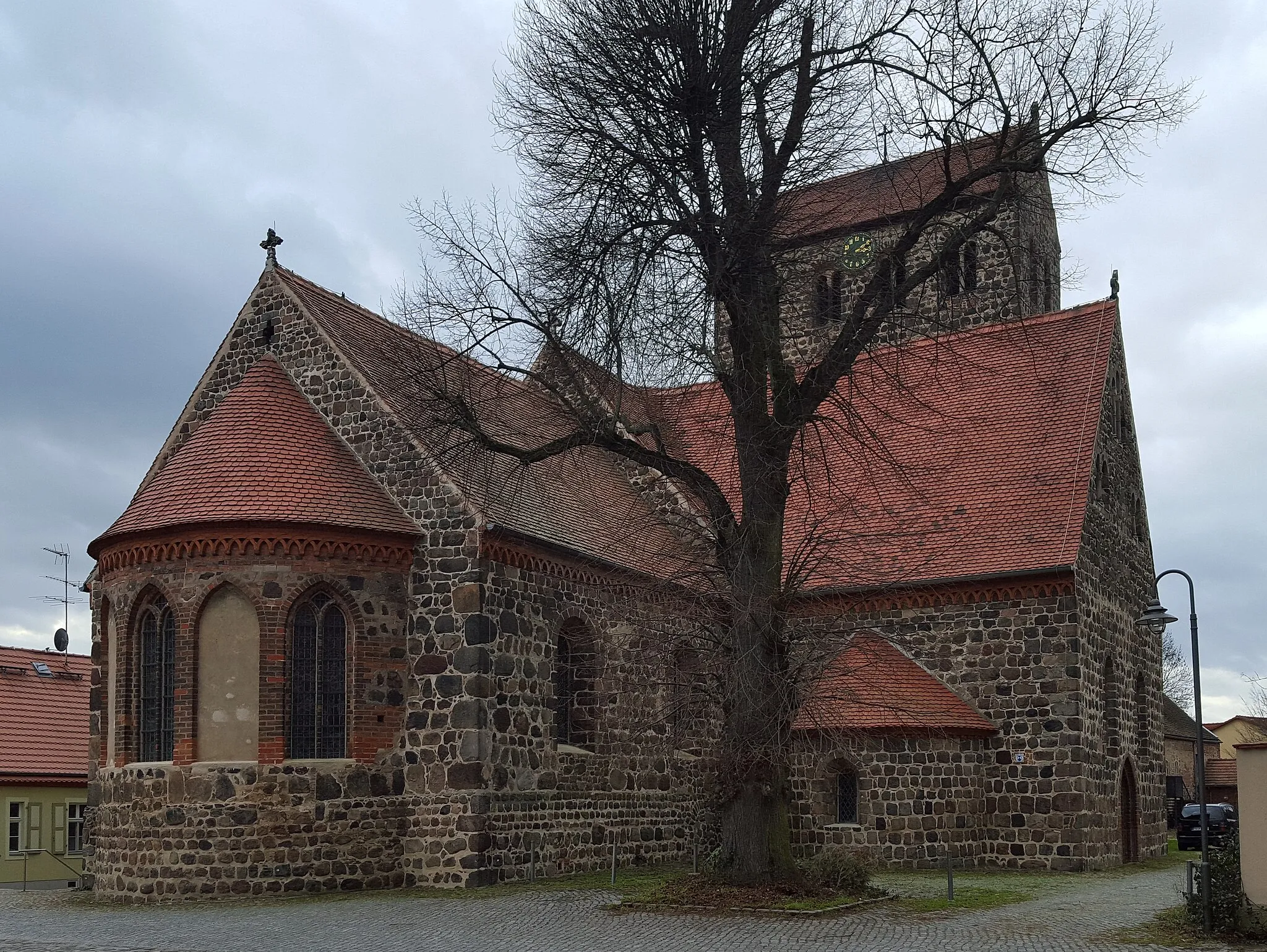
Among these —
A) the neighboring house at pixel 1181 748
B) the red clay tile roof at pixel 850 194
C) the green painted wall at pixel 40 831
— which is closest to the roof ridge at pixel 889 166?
the red clay tile roof at pixel 850 194

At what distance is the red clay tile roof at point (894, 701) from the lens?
2394 cm

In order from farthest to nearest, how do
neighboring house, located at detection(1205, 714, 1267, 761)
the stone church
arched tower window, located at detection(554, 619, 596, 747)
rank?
1. neighboring house, located at detection(1205, 714, 1267, 761)
2. arched tower window, located at detection(554, 619, 596, 747)
3. the stone church

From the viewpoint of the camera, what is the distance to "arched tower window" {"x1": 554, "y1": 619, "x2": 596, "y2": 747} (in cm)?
2412

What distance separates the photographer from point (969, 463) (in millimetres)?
27891

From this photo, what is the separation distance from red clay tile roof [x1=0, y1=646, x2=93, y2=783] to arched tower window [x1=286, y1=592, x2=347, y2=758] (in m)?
13.0

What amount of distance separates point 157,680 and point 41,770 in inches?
465

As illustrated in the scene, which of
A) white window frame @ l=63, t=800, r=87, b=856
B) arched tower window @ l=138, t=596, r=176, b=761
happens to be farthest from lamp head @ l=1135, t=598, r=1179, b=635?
white window frame @ l=63, t=800, r=87, b=856

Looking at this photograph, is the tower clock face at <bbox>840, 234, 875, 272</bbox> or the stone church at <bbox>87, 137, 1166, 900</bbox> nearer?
the tower clock face at <bbox>840, 234, 875, 272</bbox>

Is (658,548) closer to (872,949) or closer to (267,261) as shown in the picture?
(267,261)

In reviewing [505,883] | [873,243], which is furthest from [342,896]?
[873,243]

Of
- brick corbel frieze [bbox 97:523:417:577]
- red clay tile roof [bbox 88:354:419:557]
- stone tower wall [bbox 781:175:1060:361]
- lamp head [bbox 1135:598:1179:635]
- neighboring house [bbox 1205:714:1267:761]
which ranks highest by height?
stone tower wall [bbox 781:175:1060:361]

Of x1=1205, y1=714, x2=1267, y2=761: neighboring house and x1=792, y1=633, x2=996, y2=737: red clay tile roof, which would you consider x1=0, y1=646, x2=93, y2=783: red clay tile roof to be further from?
x1=1205, y1=714, x2=1267, y2=761: neighboring house

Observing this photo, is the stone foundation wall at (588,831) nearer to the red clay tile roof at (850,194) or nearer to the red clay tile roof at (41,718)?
the red clay tile roof at (850,194)

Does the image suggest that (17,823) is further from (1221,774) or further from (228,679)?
(1221,774)
